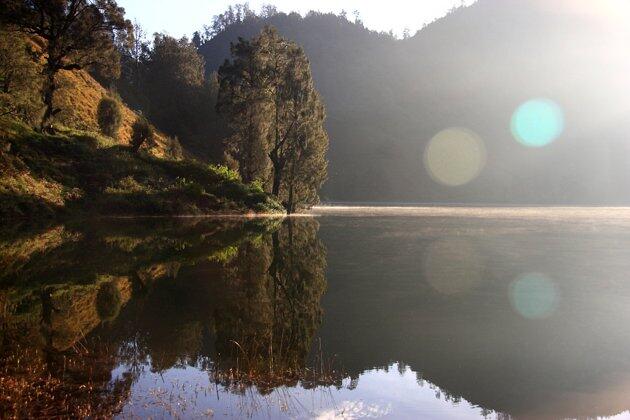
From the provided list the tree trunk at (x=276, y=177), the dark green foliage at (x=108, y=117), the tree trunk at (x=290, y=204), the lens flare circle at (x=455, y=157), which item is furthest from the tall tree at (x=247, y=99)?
the lens flare circle at (x=455, y=157)

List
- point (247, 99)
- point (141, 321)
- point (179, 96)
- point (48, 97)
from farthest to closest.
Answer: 1. point (179, 96)
2. point (247, 99)
3. point (48, 97)
4. point (141, 321)

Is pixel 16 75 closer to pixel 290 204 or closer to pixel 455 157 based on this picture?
pixel 290 204

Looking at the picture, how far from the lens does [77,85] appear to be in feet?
199

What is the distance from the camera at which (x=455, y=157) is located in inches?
6855

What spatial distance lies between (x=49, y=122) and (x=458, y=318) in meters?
39.5

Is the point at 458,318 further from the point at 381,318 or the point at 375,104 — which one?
the point at 375,104

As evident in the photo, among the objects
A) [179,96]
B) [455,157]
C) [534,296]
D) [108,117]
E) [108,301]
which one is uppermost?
[179,96]

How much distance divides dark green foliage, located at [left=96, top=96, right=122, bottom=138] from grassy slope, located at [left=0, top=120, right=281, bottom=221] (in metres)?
4.17

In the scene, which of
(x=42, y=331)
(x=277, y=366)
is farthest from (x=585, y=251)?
(x=42, y=331)

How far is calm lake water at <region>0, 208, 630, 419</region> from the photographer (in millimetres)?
6141

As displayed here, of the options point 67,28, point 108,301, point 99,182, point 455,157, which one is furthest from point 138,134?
point 455,157

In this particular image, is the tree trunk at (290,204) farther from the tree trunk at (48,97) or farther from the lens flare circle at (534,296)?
the lens flare circle at (534,296)

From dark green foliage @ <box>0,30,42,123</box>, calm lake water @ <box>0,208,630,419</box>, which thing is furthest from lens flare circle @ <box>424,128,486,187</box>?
calm lake water @ <box>0,208,630,419</box>

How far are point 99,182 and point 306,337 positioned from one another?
34.1 meters
